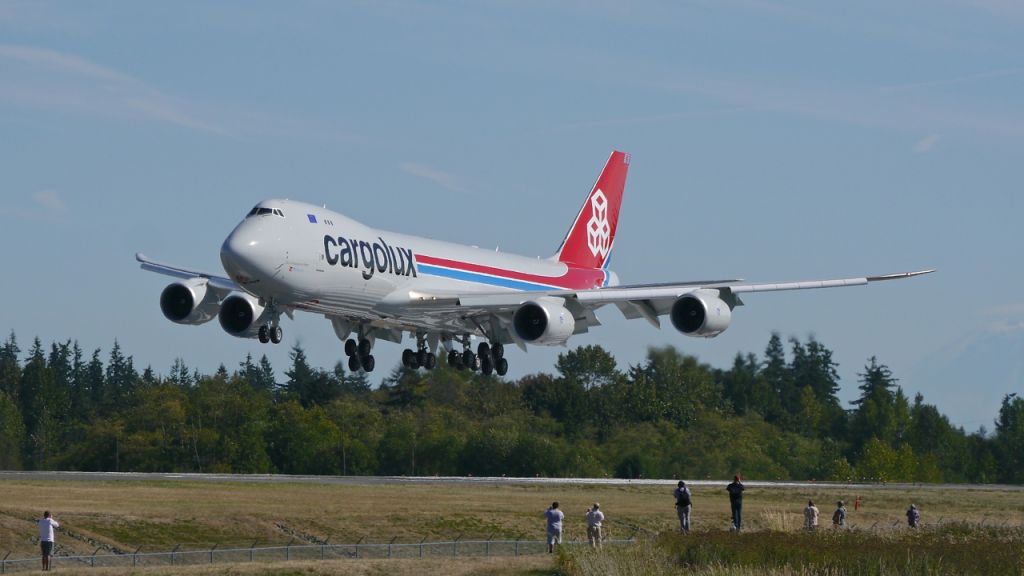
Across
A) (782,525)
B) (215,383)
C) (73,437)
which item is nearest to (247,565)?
(782,525)

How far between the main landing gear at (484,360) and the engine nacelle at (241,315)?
1019cm

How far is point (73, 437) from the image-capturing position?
127 m

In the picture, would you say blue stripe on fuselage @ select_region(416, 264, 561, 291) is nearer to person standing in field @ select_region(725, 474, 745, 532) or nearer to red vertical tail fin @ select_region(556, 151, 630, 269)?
red vertical tail fin @ select_region(556, 151, 630, 269)

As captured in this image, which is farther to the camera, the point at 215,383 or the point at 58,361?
the point at 58,361

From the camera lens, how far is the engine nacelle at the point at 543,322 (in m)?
60.0

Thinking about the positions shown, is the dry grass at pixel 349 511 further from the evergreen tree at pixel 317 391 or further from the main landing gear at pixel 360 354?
the evergreen tree at pixel 317 391

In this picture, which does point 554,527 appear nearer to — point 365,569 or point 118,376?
point 365,569

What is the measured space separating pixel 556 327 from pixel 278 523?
1405 cm

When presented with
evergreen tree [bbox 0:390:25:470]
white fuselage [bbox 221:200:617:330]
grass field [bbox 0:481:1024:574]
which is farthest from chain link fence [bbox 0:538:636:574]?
evergreen tree [bbox 0:390:25:470]

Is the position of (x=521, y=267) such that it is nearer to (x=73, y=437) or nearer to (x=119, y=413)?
(x=119, y=413)

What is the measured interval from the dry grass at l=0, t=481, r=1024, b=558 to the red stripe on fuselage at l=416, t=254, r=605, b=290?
1025 centimetres

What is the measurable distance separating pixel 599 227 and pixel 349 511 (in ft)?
75.7

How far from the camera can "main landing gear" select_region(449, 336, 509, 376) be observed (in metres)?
65.5

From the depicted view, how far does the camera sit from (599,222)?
81500mm
